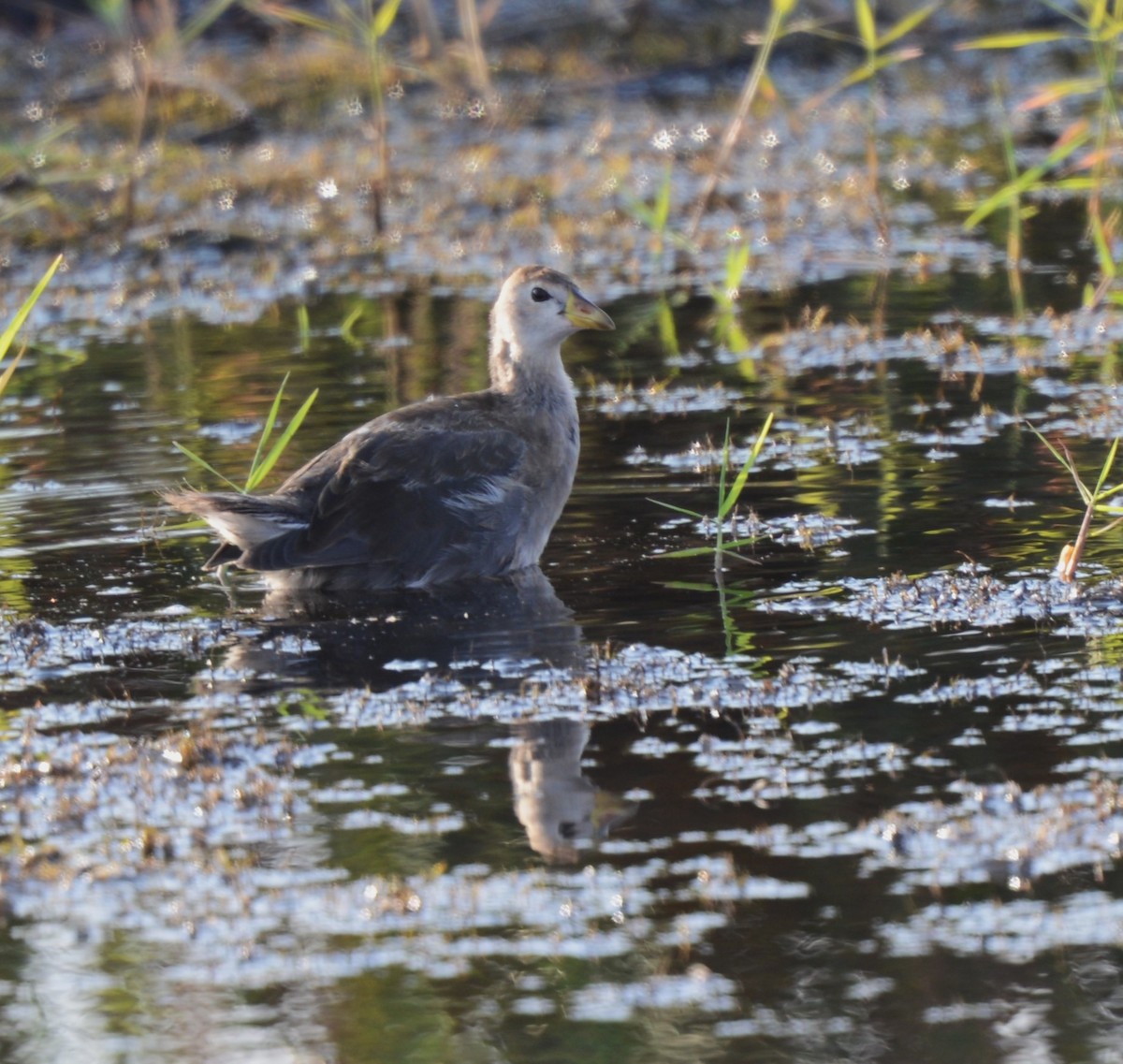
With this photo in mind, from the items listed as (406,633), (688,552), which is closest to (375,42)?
(688,552)

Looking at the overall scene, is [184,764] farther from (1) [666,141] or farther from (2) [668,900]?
(1) [666,141]

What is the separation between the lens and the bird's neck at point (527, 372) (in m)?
7.83

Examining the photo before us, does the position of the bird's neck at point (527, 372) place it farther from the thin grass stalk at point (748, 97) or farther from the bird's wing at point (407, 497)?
the thin grass stalk at point (748, 97)

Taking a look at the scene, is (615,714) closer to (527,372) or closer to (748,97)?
(527,372)

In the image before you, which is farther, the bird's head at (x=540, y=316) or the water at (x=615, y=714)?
the bird's head at (x=540, y=316)

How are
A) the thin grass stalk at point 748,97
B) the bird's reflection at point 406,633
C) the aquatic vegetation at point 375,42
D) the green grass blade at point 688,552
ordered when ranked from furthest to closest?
1. the aquatic vegetation at point 375,42
2. the thin grass stalk at point 748,97
3. the green grass blade at point 688,552
4. the bird's reflection at point 406,633

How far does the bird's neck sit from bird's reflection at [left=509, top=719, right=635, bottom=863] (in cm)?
255

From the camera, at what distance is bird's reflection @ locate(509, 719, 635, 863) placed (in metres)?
4.81

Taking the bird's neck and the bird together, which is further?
the bird's neck

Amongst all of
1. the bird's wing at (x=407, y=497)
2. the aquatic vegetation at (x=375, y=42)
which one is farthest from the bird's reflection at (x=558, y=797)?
the aquatic vegetation at (x=375, y=42)

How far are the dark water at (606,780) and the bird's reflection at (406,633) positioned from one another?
23 millimetres

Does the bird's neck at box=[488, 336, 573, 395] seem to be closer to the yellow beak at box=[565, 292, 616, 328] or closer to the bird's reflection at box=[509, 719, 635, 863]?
the yellow beak at box=[565, 292, 616, 328]

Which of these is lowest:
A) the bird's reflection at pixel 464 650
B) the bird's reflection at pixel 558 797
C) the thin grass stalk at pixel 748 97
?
the bird's reflection at pixel 558 797

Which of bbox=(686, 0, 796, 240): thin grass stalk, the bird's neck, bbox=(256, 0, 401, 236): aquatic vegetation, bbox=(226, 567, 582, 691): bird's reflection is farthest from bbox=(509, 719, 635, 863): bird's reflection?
bbox=(256, 0, 401, 236): aquatic vegetation
